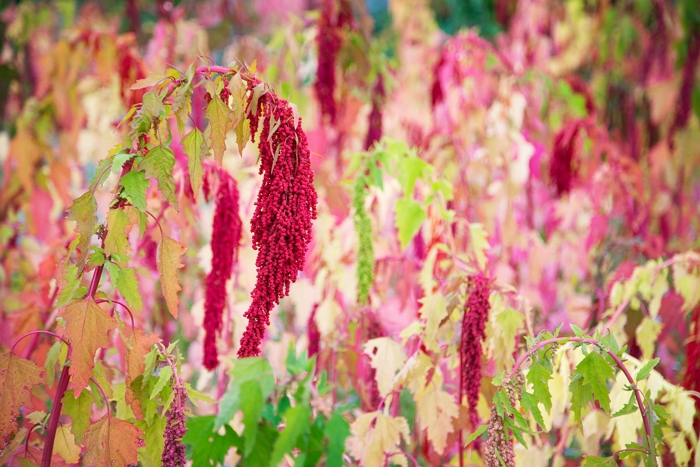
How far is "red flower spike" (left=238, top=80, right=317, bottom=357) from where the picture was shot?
917 mm

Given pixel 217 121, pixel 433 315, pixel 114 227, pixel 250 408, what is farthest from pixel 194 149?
pixel 433 315

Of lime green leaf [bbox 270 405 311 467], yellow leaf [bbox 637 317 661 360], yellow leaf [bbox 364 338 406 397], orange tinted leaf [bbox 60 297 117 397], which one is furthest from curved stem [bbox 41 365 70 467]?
yellow leaf [bbox 637 317 661 360]

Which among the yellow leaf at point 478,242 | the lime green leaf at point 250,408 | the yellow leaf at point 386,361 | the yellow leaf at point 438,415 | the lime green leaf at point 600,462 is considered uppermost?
the yellow leaf at point 478,242

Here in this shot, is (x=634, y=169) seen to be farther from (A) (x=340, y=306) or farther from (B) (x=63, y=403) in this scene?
(B) (x=63, y=403)

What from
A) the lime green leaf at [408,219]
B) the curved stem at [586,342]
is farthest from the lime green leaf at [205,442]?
the lime green leaf at [408,219]

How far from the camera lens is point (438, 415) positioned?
1229 millimetres

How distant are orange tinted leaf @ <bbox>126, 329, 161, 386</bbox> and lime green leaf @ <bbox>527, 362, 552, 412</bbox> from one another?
0.64 metres

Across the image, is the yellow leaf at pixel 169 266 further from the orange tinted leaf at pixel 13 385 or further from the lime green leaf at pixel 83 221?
the orange tinted leaf at pixel 13 385

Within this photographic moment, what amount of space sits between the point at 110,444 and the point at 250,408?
312mm

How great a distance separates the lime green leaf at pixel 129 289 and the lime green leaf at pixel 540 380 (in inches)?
25.4

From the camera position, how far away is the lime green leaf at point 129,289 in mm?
973

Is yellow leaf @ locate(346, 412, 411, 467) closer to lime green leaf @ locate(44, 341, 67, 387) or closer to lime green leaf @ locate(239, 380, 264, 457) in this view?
lime green leaf @ locate(239, 380, 264, 457)

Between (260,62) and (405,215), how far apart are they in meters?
1.30

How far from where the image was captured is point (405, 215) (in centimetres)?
149
